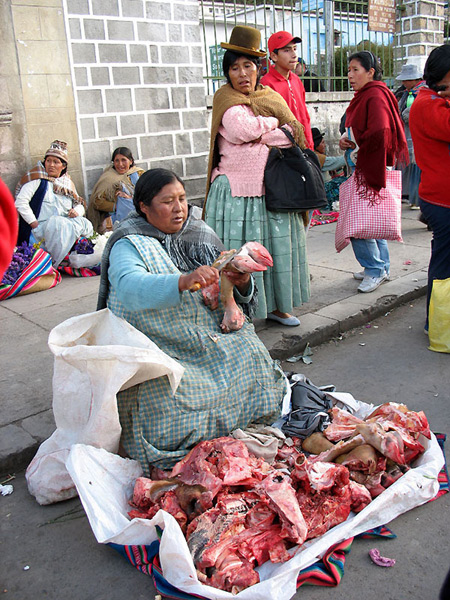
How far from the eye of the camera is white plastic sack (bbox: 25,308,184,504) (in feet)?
8.31

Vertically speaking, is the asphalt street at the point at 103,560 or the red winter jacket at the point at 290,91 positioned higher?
the red winter jacket at the point at 290,91

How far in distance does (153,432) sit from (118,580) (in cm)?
66

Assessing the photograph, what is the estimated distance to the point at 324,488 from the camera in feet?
7.89

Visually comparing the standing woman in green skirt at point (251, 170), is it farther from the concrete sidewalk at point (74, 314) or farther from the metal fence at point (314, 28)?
the metal fence at point (314, 28)

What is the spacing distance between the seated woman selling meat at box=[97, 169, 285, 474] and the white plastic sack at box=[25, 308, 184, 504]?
121 mm

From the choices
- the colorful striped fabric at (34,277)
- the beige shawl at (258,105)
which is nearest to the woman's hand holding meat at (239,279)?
the beige shawl at (258,105)

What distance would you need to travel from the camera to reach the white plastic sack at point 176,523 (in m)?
2.04

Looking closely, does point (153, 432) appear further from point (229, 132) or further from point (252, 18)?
point (252, 18)

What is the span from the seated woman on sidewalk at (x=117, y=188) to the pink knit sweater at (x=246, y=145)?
2572 mm

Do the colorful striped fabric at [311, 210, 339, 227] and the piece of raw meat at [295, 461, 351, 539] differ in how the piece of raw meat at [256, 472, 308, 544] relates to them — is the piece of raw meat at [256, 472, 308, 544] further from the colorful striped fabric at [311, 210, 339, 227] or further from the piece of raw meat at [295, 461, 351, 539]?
the colorful striped fabric at [311, 210, 339, 227]

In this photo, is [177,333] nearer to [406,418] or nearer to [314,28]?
[406,418]

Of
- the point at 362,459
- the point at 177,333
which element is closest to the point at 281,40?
the point at 177,333

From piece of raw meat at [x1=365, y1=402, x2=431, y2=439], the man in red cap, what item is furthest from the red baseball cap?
piece of raw meat at [x1=365, y1=402, x2=431, y2=439]

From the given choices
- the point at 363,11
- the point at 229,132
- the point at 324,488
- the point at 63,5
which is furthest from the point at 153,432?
the point at 363,11
